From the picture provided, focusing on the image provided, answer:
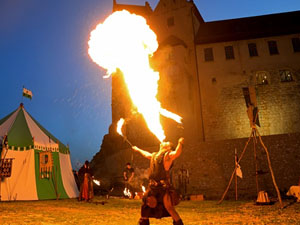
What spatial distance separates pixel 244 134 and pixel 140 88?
19903mm

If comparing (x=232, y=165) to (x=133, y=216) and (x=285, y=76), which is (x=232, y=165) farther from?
(x=285, y=76)

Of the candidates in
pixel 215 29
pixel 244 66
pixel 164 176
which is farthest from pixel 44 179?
pixel 215 29

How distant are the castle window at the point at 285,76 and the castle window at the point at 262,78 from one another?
136 cm

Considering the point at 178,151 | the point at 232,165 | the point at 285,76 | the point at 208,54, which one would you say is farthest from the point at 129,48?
the point at 285,76

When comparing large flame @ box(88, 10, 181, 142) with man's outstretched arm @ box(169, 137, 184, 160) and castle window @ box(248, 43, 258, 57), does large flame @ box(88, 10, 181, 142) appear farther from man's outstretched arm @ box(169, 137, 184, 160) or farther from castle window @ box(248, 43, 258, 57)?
castle window @ box(248, 43, 258, 57)

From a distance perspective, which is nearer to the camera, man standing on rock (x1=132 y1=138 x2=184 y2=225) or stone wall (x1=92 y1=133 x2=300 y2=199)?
man standing on rock (x1=132 y1=138 x2=184 y2=225)

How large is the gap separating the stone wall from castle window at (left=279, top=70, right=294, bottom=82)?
35.9 ft

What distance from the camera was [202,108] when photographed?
2623 centimetres

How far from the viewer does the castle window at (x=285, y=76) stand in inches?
1005

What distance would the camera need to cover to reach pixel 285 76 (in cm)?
2566

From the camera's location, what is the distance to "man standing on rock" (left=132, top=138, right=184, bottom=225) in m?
4.41

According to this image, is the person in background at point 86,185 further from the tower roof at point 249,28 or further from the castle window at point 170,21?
the castle window at point 170,21

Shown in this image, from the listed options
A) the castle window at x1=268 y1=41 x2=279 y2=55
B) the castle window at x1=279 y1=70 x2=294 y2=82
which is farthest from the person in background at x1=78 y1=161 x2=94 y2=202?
the castle window at x1=268 y1=41 x2=279 y2=55

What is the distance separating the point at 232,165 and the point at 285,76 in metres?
14.4
